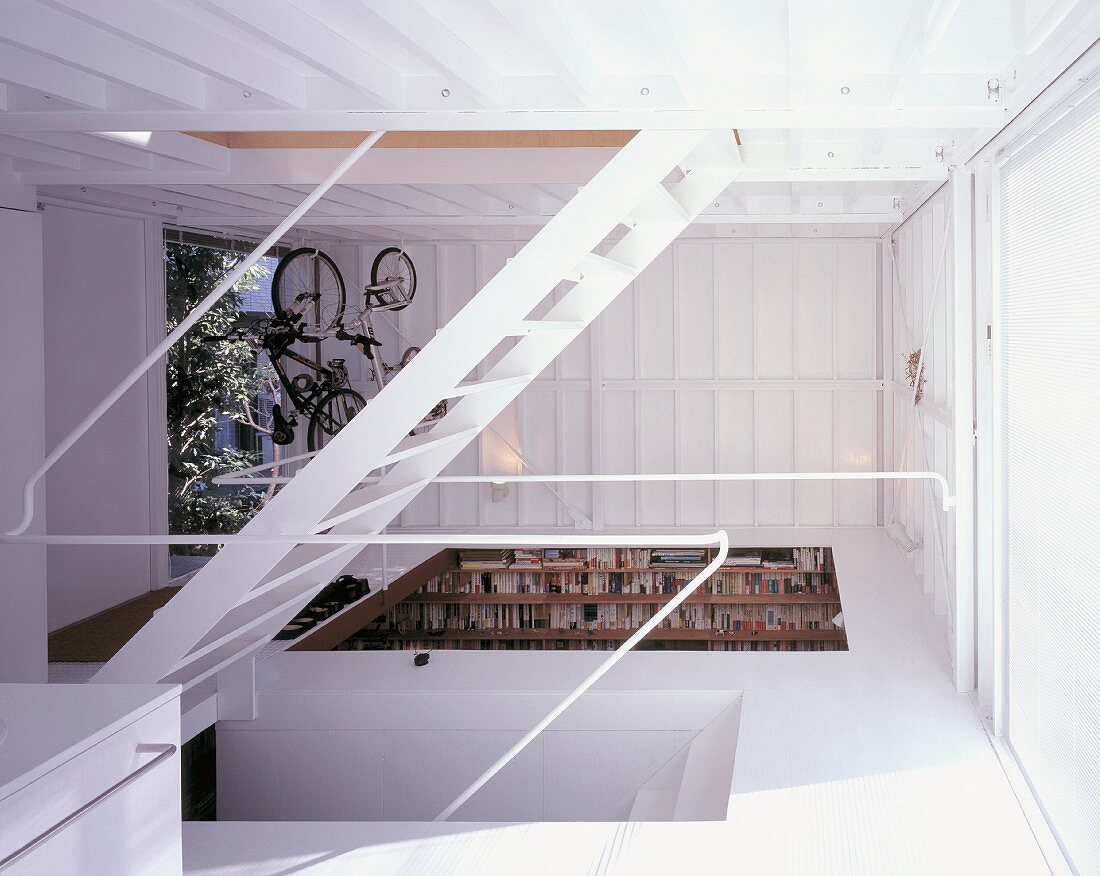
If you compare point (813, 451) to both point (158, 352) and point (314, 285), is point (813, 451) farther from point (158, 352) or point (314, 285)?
point (158, 352)

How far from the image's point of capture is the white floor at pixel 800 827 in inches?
117

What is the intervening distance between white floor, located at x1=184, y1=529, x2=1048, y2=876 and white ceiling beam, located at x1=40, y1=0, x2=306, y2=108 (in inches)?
95.8

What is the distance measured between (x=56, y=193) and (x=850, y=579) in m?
5.48

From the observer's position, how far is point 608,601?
8539 millimetres

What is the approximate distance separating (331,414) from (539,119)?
5.03 m

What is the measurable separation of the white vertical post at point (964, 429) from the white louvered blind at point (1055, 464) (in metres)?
0.45

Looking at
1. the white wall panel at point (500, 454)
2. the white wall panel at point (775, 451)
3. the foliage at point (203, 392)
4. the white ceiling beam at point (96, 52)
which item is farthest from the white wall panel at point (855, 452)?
the white ceiling beam at point (96, 52)

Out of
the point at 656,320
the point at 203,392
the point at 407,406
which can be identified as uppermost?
the point at 656,320

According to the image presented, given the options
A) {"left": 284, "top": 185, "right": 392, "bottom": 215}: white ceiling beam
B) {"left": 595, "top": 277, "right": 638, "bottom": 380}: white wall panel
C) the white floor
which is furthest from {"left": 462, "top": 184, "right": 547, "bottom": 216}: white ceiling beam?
the white floor

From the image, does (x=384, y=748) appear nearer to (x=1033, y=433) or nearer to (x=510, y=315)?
(x=510, y=315)

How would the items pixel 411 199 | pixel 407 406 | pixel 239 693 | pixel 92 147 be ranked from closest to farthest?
pixel 407 406
pixel 92 147
pixel 239 693
pixel 411 199

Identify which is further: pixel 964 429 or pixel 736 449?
pixel 736 449

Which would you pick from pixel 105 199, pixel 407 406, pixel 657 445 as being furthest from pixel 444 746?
pixel 657 445

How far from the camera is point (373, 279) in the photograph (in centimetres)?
730
